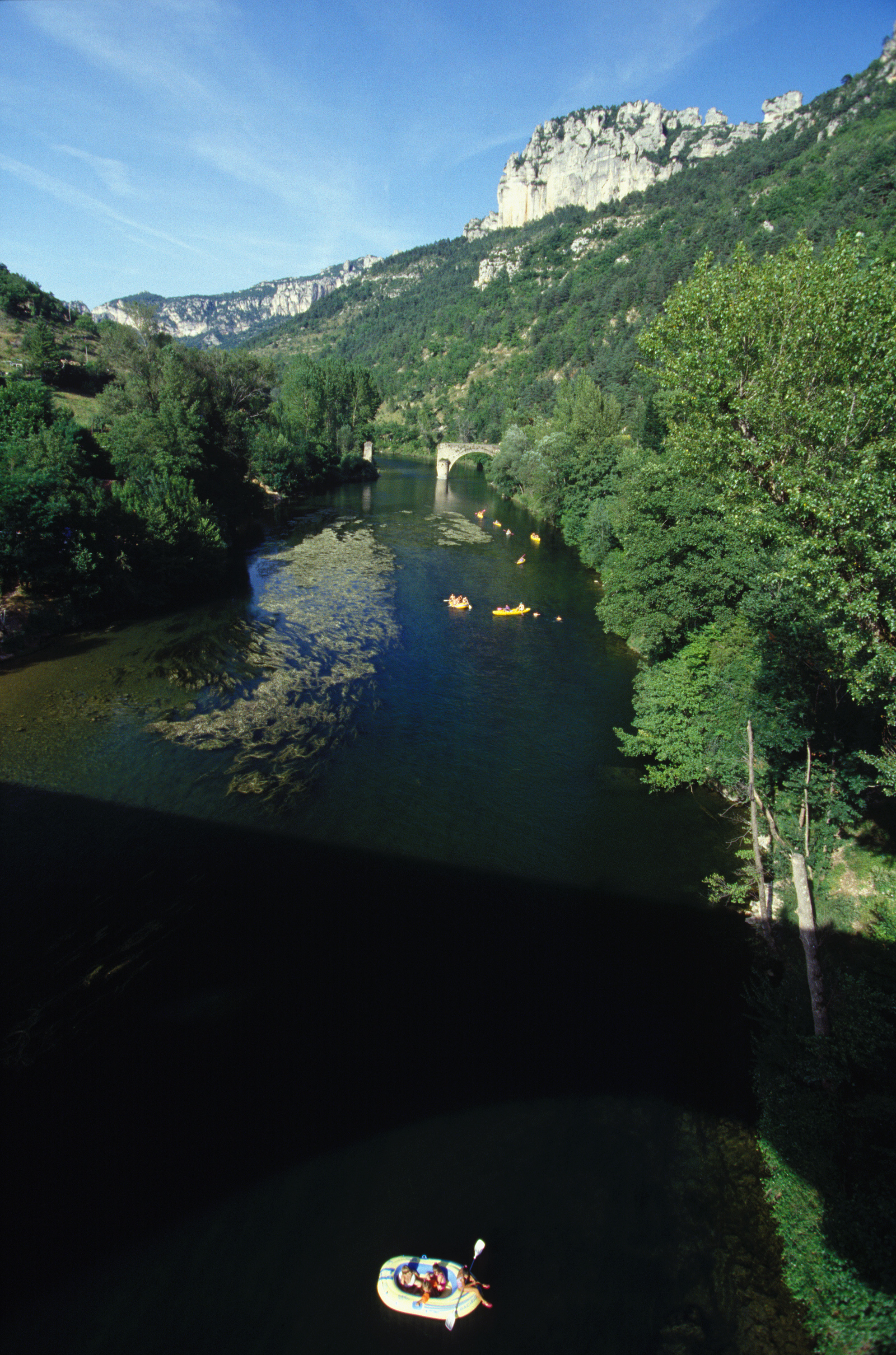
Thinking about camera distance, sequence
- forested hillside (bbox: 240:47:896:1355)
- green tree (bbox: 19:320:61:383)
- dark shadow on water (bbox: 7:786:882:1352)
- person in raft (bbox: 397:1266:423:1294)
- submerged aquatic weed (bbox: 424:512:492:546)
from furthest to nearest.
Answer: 1. submerged aquatic weed (bbox: 424:512:492:546)
2. green tree (bbox: 19:320:61:383)
3. dark shadow on water (bbox: 7:786:882:1352)
4. forested hillside (bbox: 240:47:896:1355)
5. person in raft (bbox: 397:1266:423:1294)

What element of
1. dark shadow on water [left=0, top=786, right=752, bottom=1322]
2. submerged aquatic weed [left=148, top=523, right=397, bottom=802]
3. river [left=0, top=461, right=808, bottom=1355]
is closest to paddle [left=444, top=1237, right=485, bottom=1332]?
river [left=0, top=461, right=808, bottom=1355]

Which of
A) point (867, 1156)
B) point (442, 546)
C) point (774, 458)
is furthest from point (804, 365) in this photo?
point (442, 546)

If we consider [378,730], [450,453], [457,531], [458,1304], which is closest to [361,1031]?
[458,1304]

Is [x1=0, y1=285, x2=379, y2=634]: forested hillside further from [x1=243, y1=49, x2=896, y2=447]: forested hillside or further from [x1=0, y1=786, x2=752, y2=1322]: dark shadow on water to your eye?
[x1=243, y1=49, x2=896, y2=447]: forested hillside

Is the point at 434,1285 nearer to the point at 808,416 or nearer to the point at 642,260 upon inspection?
the point at 808,416

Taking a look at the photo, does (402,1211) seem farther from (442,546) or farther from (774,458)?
(442,546)

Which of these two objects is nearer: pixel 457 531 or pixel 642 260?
pixel 457 531

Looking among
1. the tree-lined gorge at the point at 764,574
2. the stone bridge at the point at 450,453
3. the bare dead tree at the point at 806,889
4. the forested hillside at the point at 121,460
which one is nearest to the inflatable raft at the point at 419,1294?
the tree-lined gorge at the point at 764,574

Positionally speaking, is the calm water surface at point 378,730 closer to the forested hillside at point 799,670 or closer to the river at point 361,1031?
the river at point 361,1031
